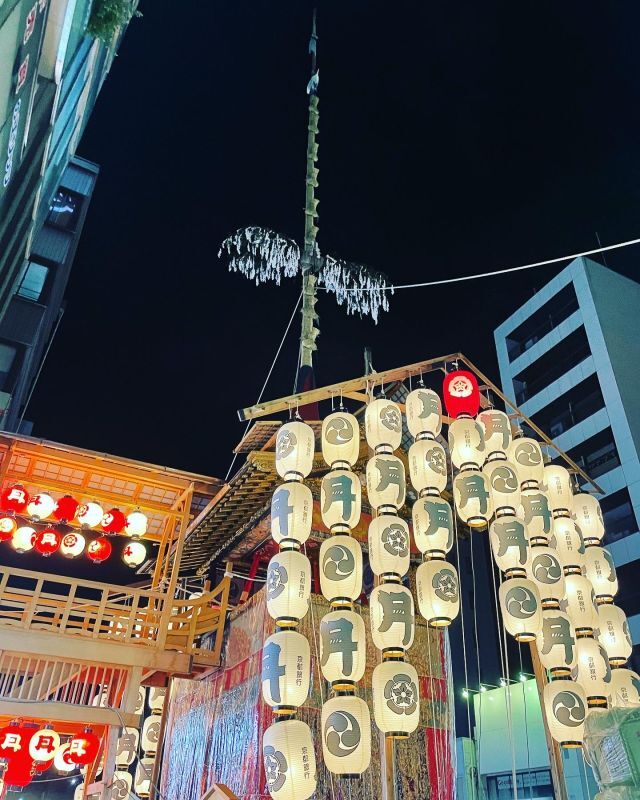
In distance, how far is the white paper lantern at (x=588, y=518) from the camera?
1023cm

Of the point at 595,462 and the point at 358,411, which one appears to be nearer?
the point at 358,411

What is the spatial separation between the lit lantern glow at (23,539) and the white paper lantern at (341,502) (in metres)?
6.27

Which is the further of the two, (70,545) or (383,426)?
(70,545)

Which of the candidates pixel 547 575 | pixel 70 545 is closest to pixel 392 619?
pixel 547 575

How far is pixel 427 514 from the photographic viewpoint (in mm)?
8609

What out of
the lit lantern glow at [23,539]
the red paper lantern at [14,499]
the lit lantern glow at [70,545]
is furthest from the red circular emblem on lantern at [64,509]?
the lit lantern glow at [23,539]

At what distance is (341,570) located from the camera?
8008 millimetres

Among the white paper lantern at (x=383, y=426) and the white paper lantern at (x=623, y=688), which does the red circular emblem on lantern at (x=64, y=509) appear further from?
the white paper lantern at (x=623, y=688)

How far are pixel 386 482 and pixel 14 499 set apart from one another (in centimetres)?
695

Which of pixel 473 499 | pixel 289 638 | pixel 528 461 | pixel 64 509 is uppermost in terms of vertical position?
pixel 528 461

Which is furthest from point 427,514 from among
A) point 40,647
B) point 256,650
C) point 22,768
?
point 22,768

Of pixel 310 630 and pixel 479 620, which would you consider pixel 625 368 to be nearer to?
pixel 479 620

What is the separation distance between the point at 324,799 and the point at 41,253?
77.9 ft

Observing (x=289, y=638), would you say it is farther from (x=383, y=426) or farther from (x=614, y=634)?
(x=614, y=634)
